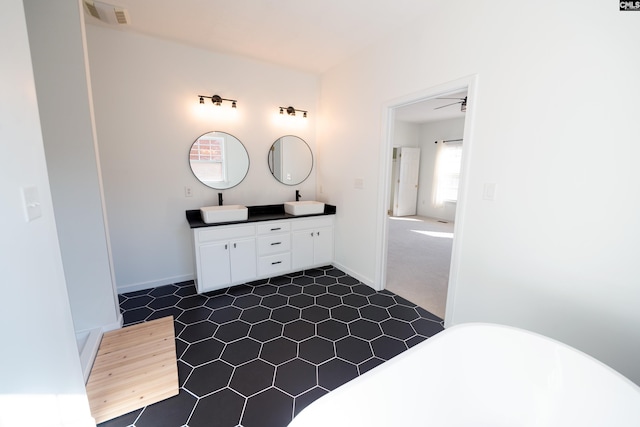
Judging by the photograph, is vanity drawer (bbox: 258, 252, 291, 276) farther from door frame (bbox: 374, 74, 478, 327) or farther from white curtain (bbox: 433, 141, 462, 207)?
white curtain (bbox: 433, 141, 462, 207)

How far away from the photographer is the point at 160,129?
2.79 metres

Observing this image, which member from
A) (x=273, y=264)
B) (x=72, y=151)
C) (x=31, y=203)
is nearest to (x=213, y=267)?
(x=273, y=264)

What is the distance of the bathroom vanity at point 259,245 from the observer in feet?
8.95

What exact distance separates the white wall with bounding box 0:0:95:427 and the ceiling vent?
1.48 m

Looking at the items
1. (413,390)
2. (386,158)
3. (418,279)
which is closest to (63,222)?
(413,390)

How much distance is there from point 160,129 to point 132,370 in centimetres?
228

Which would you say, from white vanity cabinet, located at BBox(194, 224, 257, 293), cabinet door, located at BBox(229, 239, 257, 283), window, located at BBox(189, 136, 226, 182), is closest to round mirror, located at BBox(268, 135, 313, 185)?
window, located at BBox(189, 136, 226, 182)

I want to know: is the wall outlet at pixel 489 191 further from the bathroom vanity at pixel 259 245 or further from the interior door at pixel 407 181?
the interior door at pixel 407 181

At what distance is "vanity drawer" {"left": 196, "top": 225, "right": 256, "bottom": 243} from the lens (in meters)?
2.67

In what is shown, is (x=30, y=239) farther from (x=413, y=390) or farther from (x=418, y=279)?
(x=418, y=279)

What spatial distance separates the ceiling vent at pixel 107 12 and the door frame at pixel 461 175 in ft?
8.11

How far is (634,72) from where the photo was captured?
4.07 feet

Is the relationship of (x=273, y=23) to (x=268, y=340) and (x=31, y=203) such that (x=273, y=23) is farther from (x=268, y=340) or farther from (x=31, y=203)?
(x=268, y=340)

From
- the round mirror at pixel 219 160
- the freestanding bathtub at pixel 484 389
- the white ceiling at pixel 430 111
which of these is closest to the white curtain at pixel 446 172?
the white ceiling at pixel 430 111
